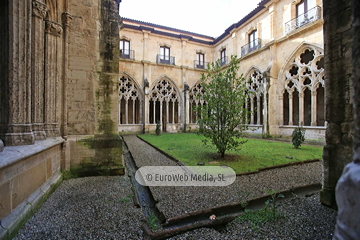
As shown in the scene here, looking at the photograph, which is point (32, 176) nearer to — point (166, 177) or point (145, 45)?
point (166, 177)

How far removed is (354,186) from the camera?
667mm

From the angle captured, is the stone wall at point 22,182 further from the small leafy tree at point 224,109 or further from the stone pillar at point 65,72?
the small leafy tree at point 224,109

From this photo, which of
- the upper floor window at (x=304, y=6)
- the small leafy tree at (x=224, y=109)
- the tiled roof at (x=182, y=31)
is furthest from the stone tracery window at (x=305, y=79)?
the small leafy tree at (x=224, y=109)

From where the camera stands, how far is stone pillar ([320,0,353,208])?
2.33 meters

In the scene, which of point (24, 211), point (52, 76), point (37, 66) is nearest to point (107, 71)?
point (52, 76)

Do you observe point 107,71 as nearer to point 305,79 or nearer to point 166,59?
point 305,79

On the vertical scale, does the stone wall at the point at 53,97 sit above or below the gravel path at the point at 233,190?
above

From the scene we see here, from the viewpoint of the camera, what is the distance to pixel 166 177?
160 inches

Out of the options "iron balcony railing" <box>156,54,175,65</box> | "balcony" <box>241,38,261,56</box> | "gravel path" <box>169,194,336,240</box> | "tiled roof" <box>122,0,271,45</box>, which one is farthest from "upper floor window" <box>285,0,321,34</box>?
"gravel path" <box>169,194,336,240</box>

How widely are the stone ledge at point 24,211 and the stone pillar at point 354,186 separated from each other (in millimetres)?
2767

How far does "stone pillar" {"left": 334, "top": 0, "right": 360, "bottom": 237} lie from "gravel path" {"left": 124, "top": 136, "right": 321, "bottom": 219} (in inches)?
79.4

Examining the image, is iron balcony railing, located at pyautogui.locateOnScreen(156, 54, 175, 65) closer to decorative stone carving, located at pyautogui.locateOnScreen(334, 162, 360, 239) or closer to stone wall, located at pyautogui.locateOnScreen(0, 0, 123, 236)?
stone wall, located at pyautogui.locateOnScreen(0, 0, 123, 236)

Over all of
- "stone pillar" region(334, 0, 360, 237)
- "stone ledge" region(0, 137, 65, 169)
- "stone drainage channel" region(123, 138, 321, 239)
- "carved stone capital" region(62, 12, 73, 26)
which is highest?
"carved stone capital" region(62, 12, 73, 26)

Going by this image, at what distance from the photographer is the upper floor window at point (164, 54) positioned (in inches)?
668
